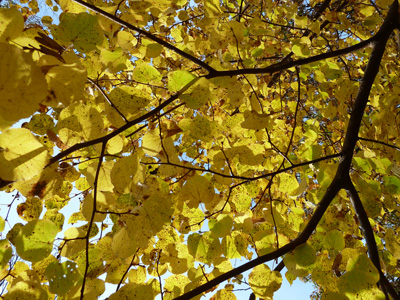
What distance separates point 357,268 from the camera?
61 cm

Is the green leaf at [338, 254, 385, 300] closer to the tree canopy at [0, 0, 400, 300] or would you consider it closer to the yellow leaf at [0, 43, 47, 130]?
the tree canopy at [0, 0, 400, 300]

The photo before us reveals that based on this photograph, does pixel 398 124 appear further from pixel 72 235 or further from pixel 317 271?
pixel 72 235

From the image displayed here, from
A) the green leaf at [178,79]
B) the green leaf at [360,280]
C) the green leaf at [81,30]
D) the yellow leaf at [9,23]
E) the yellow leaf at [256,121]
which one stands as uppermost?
the green leaf at [81,30]

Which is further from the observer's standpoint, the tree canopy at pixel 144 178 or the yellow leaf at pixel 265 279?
the yellow leaf at pixel 265 279

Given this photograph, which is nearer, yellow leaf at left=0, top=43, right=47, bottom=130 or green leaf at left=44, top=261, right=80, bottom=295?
yellow leaf at left=0, top=43, right=47, bottom=130

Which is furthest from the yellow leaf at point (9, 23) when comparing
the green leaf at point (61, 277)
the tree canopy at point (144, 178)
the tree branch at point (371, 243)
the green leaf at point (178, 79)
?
the tree branch at point (371, 243)

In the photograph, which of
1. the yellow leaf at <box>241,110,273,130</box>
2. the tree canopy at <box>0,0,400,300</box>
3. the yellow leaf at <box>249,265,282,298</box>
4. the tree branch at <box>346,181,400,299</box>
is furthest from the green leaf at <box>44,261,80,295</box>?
the tree branch at <box>346,181,400,299</box>

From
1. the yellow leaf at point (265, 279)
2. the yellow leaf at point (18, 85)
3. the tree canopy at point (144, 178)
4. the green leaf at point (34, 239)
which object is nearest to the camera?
the yellow leaf at point (18, 85)

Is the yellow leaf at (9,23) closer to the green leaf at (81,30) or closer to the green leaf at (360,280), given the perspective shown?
the green leaf at (81,30)

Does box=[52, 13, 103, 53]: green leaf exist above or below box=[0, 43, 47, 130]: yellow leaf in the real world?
above

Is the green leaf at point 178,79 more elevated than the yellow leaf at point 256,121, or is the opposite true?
the green leaf at point 178,79

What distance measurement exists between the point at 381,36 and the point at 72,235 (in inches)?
46.9

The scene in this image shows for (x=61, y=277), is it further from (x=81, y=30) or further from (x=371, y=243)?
(x=371, y=243)

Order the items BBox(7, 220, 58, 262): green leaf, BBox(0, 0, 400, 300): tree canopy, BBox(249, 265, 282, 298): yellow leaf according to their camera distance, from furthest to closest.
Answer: BBox(249, 265, 282, 298): yellow leaf < BBox(7, 220, 58, 262): green leaf < BBox(0, 0, 400, 300): tree canopy
